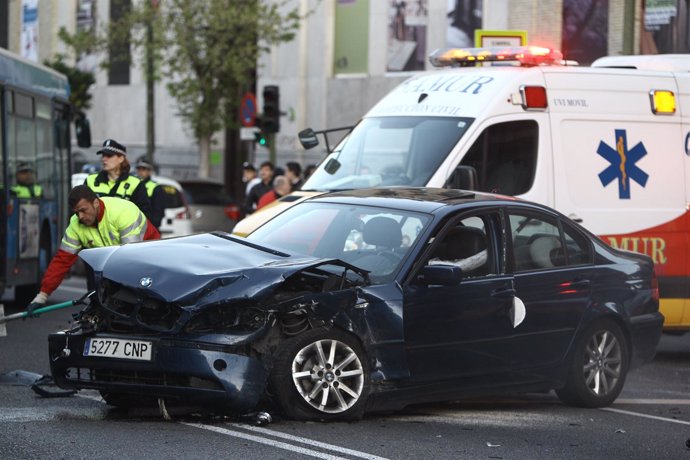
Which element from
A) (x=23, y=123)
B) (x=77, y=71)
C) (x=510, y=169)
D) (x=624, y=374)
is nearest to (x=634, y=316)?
(x=624, y=374)

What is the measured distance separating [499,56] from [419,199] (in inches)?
186

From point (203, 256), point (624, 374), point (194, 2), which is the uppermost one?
point (194, 2)

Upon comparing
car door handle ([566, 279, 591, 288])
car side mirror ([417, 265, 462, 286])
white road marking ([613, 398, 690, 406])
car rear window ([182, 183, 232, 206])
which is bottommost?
white road marking ([613, 398, 690, 406])

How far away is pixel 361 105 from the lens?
135ft

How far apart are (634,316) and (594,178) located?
9.46 feet

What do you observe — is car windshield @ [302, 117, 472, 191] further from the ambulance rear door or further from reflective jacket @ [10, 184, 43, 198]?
reflective jacket @ [10, 184, 43, 198]

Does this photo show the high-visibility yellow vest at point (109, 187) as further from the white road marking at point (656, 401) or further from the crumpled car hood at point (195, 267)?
the white road marking at point (656, 401)

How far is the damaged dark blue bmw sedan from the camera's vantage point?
27.8 feet

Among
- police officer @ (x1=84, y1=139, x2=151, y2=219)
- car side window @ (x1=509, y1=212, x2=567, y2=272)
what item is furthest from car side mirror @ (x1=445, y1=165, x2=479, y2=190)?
police officer @ (x1=84, y1=139, x2=151, y2=219)

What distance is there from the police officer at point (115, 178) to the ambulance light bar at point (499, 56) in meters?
3.61

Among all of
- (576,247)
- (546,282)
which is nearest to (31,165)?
(576,247)

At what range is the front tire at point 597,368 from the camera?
10.4 metres

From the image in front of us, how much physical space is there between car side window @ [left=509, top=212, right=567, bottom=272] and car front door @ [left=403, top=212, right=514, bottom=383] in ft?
0.49

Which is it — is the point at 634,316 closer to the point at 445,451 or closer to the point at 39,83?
the point at 445,451
